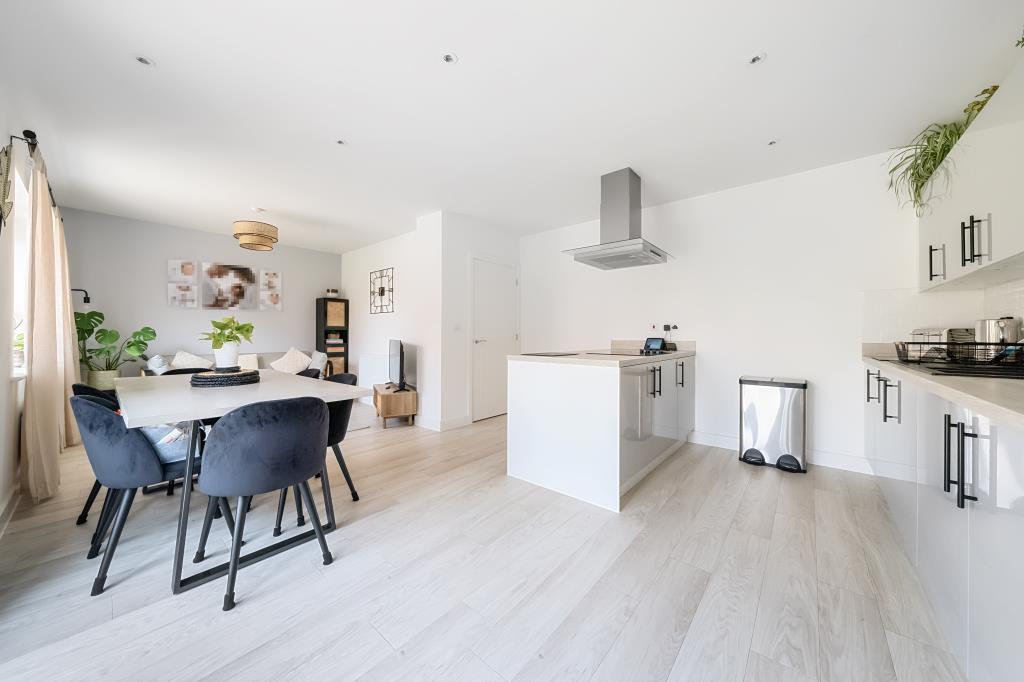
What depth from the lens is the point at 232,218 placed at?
178 inches

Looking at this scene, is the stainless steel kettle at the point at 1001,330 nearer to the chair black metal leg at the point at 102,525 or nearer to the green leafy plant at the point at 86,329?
the chair black metal leg at the point at 102,525

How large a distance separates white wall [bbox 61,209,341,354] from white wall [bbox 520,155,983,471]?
5.12 m

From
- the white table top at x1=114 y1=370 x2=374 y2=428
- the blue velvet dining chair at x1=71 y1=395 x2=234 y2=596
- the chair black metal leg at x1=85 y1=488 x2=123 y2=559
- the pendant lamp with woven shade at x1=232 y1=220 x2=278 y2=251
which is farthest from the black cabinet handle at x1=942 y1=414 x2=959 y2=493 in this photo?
the pendant lamp with woven shade at x1=232 y1=220 x2=278 y2=251

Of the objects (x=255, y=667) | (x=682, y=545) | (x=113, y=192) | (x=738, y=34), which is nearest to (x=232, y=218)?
(x=113, y=192)

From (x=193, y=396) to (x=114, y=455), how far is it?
1.14ft

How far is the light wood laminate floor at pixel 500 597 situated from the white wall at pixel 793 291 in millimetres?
1051

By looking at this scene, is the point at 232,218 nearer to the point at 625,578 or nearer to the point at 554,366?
the point at 554,366

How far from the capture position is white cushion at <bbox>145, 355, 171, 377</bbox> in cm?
452

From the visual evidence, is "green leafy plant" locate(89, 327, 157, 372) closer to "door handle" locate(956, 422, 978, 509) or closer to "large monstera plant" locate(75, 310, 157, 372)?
"large monstera plant" locate(75, 310, 157, 372)

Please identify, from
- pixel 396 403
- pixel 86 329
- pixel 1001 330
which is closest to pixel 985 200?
pixel 1001 330

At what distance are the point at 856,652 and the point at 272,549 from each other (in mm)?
2405

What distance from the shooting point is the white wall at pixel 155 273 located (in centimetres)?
441

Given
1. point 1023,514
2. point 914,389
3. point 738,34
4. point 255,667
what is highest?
point 738,34

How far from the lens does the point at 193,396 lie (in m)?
1.81
